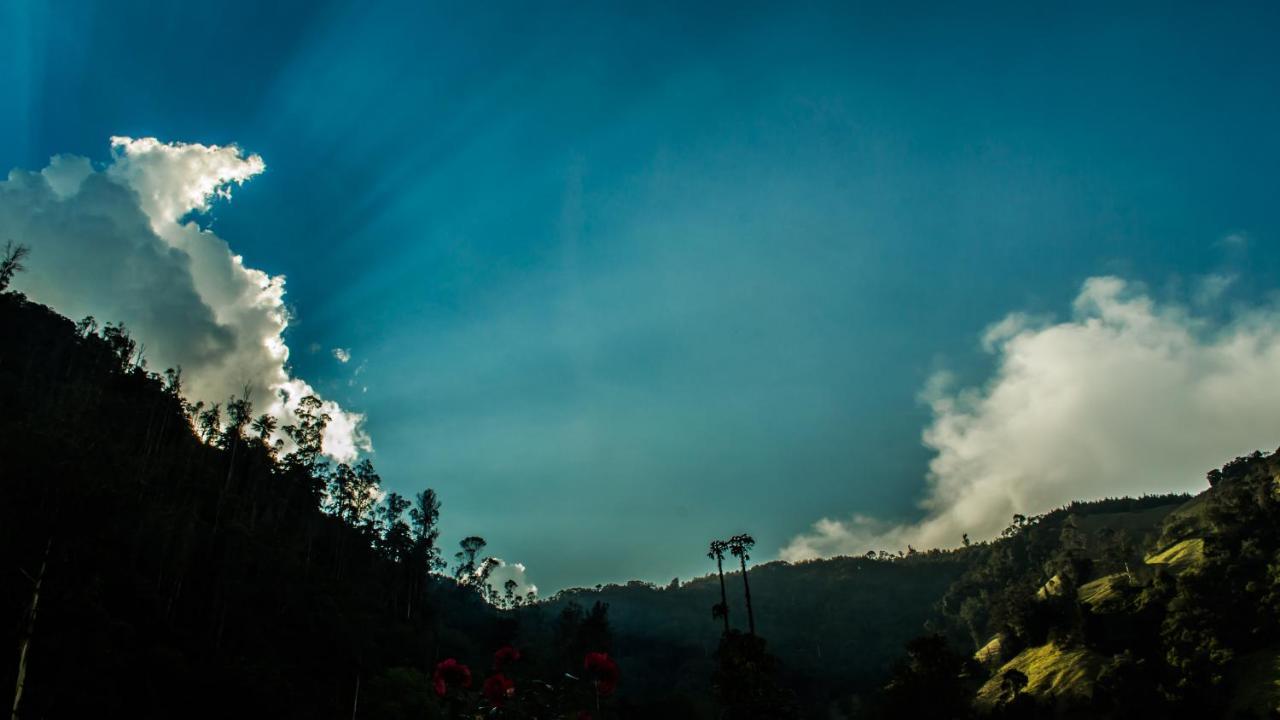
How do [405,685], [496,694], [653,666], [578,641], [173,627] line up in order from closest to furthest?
[496,694]
[405,685]
[173,627]
[578,641]
[653,666]

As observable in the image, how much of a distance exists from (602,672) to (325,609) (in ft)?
190

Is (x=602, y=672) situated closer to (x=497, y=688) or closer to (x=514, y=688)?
(x=514, y=688)

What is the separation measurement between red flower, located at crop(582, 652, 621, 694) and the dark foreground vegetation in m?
0.10

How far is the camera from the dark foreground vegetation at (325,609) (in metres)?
28.4

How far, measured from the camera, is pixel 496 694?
12.0m

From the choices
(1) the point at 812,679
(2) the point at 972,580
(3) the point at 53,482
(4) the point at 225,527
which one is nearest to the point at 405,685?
(3) the point at 53,482

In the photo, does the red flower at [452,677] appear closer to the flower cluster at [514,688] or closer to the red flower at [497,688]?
the flower cluster at [514,688]

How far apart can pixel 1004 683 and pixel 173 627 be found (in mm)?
81525

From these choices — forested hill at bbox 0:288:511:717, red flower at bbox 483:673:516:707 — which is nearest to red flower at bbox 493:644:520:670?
red flower at bbox 483:673:516:707

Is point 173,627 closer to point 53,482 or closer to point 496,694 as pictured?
point 53,482

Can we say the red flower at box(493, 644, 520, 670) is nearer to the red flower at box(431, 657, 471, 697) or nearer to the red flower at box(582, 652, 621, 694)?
the red flower at box(431, 657, 471, 697)

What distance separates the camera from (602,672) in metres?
12.2

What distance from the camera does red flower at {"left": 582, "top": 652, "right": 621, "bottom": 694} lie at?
11.8 meters

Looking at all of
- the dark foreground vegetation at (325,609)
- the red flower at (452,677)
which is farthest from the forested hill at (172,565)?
the red flower at (452,677)
